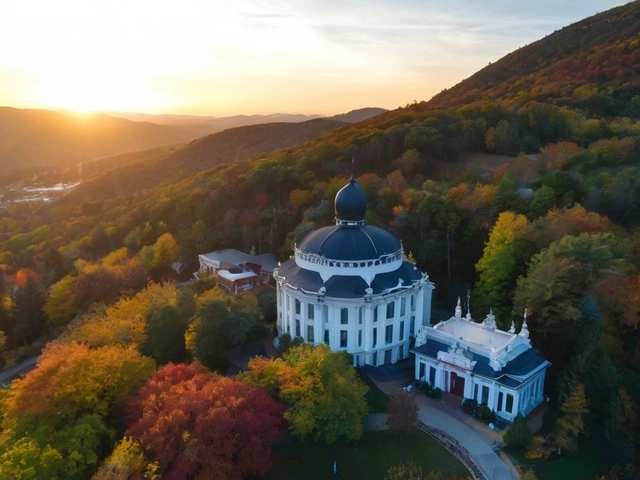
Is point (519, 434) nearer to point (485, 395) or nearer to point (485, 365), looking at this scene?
point (485, 395)

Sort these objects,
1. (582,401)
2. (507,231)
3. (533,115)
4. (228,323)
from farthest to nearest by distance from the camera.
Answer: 1. (533,115)
2. (507,231)
3. (228,323)
4. (582,401)


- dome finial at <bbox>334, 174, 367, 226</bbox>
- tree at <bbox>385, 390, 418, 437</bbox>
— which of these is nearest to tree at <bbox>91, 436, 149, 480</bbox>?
tree at <bbox>385, 390, 418, 437</bbox>

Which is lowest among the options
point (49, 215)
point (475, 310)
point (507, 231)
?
point (49, 215)

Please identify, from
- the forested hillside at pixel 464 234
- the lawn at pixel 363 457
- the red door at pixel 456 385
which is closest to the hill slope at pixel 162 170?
the forested hillside at pixel 464 234

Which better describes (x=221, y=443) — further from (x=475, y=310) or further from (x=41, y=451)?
(x=475, y=310)

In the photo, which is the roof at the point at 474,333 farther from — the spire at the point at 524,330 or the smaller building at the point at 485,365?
the spire at the point at 524,330

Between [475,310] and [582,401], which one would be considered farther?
[475,310]

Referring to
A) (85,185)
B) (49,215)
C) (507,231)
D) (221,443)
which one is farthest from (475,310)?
(85,185)

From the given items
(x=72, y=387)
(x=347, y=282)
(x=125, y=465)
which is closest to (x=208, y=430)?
(x=125, y=465)
